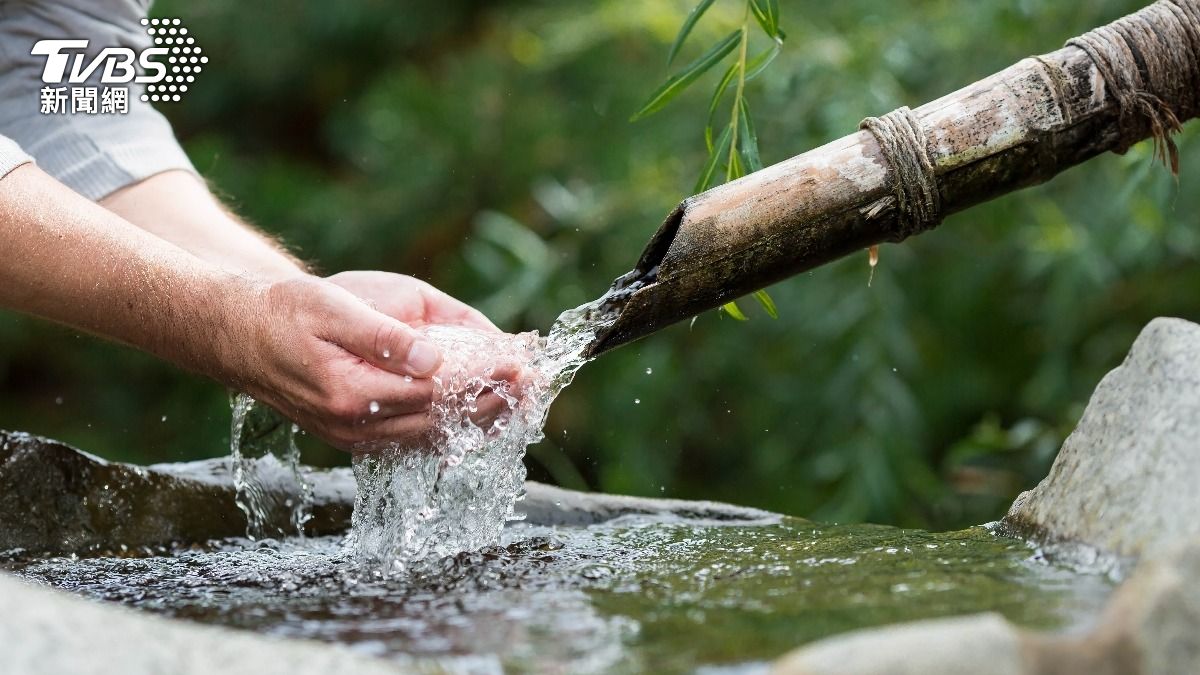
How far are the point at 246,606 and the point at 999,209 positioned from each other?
2.76m

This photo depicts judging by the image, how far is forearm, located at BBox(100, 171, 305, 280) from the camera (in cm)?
220

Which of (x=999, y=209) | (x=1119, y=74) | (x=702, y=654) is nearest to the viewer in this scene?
(x=702, y=654)

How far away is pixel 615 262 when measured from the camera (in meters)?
3.76

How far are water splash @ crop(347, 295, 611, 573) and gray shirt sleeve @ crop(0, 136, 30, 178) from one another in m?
0.62

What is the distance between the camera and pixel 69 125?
2.32m

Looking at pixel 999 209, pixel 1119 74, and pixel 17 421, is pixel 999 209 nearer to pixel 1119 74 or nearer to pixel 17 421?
pixel 1119 74

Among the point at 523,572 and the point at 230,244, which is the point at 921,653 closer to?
the point at 523,572

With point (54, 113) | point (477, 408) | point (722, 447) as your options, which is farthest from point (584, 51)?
point (477, 408)

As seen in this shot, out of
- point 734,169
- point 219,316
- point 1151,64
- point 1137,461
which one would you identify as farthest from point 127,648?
point 1151,64

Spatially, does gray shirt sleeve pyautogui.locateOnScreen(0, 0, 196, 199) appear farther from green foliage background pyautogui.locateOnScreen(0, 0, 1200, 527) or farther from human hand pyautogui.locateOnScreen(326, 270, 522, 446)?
green foliage background pyautogui.locateOnScreen(0, 0, 1200, 527)

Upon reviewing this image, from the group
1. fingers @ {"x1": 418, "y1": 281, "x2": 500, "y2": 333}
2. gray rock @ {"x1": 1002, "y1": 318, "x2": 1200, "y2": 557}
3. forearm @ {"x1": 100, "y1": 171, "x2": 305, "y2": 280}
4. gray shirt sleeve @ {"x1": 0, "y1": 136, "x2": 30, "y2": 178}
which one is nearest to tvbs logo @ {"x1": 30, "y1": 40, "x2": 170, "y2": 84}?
forearm @ {"x1": 100, "y1": 171, "x2": 305, "y2": 280}

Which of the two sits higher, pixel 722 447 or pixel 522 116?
pixel 522 116

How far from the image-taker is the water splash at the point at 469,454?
1734mm

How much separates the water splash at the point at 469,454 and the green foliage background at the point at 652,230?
1.13 metres
